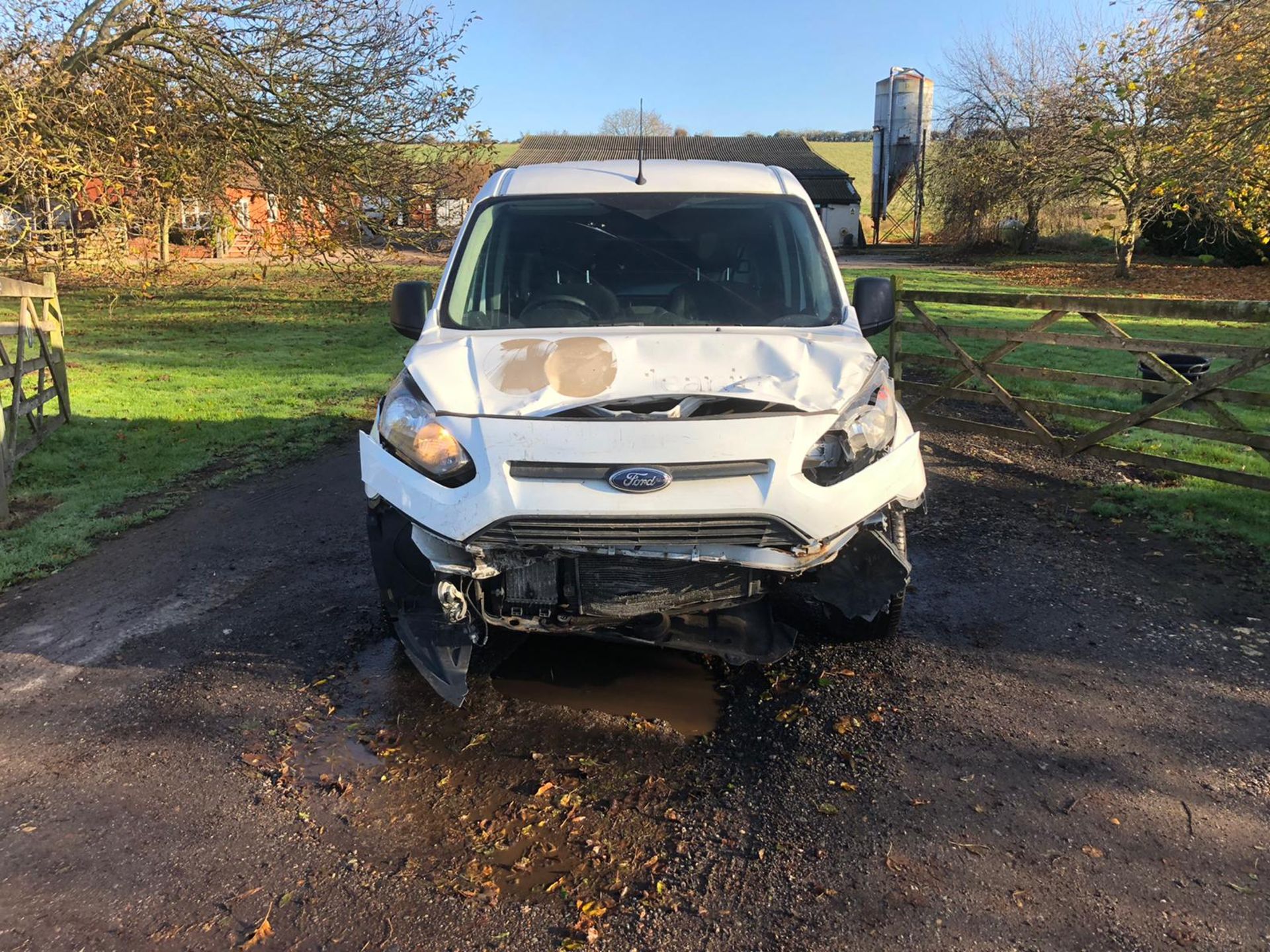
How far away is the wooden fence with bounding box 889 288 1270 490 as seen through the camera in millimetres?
6176

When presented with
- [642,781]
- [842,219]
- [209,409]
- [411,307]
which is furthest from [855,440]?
[842,219]

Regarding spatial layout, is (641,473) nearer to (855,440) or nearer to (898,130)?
(855,440)

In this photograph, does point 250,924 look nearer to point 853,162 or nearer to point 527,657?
point 527,657

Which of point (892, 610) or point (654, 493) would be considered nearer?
point (654, 493)

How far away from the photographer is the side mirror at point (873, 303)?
4.21m

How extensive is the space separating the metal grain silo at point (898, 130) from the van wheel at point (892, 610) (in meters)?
48.7

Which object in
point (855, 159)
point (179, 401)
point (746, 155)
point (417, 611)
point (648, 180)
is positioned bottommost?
point (417, 611)

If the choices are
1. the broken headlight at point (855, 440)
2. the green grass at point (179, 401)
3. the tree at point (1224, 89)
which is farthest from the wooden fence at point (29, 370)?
the tree at point (1224, 89)

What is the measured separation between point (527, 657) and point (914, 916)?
2145 mm

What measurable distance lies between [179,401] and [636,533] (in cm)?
920

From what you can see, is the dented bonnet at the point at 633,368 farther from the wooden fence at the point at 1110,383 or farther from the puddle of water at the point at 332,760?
the wooden fence at the point at 1110,383

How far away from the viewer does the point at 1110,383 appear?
7.25 m

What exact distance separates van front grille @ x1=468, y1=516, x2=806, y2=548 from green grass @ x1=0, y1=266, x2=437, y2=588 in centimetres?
404

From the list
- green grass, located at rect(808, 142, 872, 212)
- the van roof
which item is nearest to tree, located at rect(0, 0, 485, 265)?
the van roof
